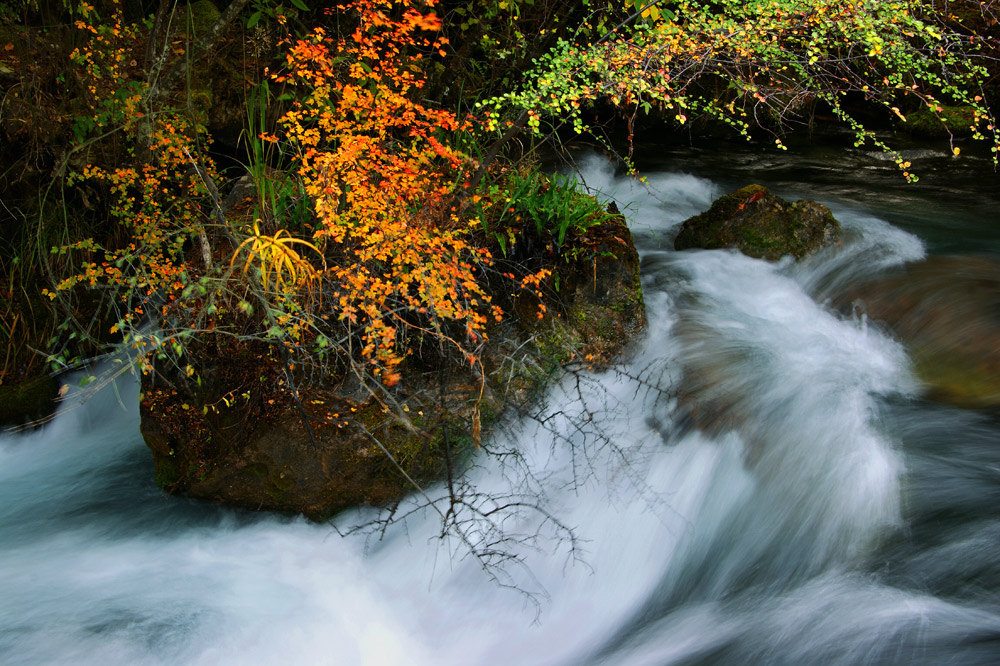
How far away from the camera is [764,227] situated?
528 cm

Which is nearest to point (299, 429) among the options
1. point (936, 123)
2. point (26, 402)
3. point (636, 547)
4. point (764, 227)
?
point (636, 547)

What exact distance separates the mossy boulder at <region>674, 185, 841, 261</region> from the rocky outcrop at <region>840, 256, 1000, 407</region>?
0.61 metres

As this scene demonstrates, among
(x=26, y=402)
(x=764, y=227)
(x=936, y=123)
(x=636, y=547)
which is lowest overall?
(x=636, y=547)

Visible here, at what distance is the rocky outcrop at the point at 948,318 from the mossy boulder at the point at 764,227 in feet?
2.00

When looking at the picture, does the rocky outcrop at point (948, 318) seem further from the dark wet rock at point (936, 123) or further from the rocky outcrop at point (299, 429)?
the dark wet rock at point (936, 123)

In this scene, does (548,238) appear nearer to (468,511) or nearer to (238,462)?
(468,511)

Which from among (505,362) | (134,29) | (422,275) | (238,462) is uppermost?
(134,29)

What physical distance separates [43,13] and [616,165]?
15.4ft

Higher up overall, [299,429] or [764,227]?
[764,227]

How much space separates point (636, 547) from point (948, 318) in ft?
8.25

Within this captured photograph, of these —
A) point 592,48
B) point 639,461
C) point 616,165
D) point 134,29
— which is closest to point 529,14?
point 616,165

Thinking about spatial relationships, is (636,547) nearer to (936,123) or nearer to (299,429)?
(299,429)

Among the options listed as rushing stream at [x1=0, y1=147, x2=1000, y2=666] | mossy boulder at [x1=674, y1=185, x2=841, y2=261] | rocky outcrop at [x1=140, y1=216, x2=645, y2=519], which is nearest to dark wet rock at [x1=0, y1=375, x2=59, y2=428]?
rushing stream at [x1=0, y1=147, x2=1000, y2=666]

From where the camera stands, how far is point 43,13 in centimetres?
407
